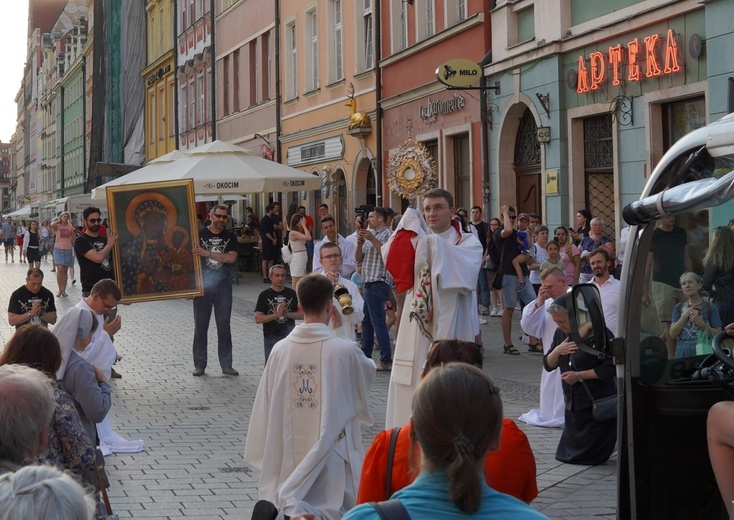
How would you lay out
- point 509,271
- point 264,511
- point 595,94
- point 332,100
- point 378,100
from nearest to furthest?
point 264,511 → point 509,271 → point 595,94 → point 378,100 → point 332,100

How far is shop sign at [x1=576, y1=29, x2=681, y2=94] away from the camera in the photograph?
54.4 feet

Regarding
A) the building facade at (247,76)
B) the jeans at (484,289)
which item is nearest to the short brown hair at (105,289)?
the jeans at (484,289)

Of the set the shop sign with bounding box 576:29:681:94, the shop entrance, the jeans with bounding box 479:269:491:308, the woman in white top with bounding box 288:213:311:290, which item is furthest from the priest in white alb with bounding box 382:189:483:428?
the shop entrance

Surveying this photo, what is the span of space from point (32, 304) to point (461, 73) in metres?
12.3

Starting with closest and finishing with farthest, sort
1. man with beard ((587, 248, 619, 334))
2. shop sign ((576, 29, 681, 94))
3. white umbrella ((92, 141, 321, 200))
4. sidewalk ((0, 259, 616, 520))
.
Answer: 1. sidewalk ((0, 259, 616, 520))
2. man with beard ((587, 248, 619, 334))
3. shop sign ((576, 29, 681, 94))
4. white umbrella ((92, 141, 321, 200))

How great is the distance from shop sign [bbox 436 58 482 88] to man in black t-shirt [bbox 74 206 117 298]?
33.1 feet

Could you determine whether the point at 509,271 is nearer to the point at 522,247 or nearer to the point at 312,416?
the point at 522,247

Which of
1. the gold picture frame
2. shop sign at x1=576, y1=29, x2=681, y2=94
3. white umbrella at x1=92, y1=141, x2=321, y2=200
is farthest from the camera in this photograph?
white umbrella at x1=92, y1=141, x2=321, y2=200

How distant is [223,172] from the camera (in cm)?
2161

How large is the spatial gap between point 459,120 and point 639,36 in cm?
694

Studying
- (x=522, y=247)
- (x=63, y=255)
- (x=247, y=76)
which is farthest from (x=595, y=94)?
(x=247, y=76)

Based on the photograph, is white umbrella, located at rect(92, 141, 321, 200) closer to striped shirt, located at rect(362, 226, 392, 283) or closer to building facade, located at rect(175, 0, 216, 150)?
striped shirt, located at rect(362, 226, 392, 283)

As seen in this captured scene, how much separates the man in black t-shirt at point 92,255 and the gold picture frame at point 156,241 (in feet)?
0.93

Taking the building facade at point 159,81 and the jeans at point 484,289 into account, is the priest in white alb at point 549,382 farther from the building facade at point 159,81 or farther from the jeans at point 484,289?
the building facade at point 159,81
